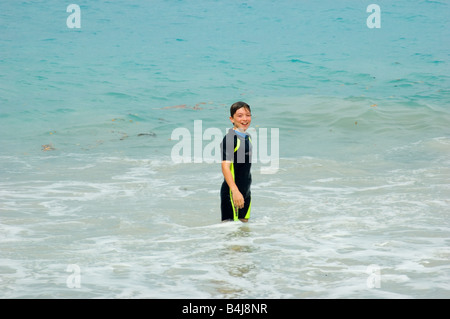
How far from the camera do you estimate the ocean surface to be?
16.8ft

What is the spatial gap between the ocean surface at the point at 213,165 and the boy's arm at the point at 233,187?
1.31 feet

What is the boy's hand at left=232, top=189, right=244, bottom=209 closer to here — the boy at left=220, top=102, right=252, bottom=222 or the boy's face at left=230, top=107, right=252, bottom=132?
the boy at left=220, top=102, right=252, bottom=222

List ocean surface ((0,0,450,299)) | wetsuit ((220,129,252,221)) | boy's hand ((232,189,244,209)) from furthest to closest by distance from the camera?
wetsuit ((220,129,252,221)) → boy's hand ((232,189,244,209)) → ocean surface ((0,0,450,299))

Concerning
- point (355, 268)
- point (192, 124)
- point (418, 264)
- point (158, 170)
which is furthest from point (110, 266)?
point (192, 124)

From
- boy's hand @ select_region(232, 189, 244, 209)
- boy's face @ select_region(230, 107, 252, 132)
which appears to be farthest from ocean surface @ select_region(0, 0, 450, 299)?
boy's face @ select_region(230, 107, 252, 132)

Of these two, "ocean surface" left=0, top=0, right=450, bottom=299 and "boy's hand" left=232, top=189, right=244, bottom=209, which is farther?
"boy's hand" left=232, top=189, right=244, bottom=209

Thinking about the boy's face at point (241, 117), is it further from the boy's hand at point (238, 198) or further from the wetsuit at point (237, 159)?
the boy's hand at point (238, 198)

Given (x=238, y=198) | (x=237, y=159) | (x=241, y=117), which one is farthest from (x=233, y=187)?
(x=241, y=117)

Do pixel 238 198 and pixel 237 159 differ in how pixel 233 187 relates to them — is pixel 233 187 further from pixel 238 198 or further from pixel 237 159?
pixel 237 159

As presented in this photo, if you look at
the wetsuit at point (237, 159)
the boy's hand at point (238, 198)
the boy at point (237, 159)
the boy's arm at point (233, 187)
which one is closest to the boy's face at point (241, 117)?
the boy at point (237, 159)

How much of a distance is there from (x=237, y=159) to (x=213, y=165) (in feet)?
14.8

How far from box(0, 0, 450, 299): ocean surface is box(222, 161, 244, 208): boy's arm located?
400 mm

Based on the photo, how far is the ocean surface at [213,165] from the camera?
5.12 metres

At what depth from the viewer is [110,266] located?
17.3 ft
